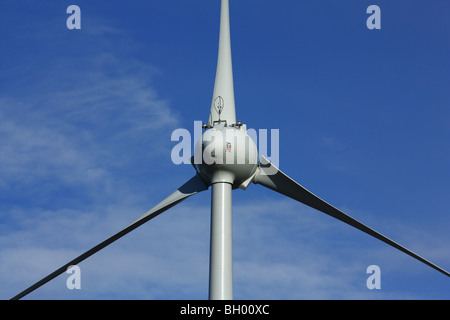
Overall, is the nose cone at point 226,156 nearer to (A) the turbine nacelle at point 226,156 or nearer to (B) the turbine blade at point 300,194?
(A) the turbine nacelle at point 226,156

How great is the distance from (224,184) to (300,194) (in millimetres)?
3741

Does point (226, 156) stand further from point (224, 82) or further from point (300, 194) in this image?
point (224, 82)

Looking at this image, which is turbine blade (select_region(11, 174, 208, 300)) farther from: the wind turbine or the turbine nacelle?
the turbine nacelle

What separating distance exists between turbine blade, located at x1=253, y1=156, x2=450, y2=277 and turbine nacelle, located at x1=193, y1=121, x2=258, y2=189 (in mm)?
863

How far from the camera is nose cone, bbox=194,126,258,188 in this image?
30.2 metres

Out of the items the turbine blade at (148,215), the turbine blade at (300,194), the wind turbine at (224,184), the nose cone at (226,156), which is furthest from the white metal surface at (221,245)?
the turbine blade at (300,194)

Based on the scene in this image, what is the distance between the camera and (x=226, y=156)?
30219 mm

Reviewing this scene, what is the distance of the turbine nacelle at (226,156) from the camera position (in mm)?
30266

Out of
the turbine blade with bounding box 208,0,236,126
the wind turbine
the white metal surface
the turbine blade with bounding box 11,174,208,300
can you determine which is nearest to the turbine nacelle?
the wind turbine
